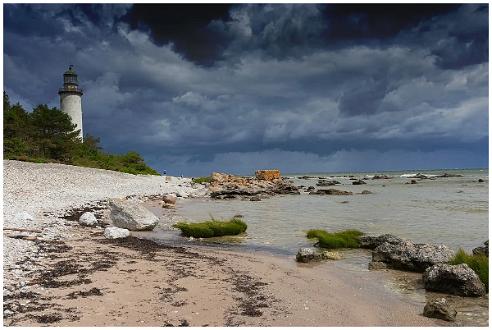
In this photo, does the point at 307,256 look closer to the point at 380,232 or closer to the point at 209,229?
the point at 209,229

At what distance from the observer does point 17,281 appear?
26.6 ft

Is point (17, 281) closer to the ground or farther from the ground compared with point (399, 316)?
farther from the ground

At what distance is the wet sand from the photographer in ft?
22.8

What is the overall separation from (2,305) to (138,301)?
6.86ft

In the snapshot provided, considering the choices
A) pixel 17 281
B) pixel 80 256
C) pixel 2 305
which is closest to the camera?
pixel 2 305

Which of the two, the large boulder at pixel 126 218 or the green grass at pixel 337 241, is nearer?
the green grass at pixel 337 241

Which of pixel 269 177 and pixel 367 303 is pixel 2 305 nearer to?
pixel 367 303

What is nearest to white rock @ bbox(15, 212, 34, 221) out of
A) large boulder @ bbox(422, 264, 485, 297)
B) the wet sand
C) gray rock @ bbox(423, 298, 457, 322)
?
the wet sand

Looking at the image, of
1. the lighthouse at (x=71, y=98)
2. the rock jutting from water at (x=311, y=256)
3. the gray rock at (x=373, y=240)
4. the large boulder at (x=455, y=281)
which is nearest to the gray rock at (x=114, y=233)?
the rock jutting from water at (x=311, y=256)

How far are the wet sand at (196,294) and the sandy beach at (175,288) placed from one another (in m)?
0.02

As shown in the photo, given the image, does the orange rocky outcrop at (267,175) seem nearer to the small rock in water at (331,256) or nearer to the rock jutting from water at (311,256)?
the small rock in water at (331,256)

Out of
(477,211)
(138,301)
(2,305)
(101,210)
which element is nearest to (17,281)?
(2,305)

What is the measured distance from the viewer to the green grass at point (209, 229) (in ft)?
56.3

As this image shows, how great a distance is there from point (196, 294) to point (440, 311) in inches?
171
